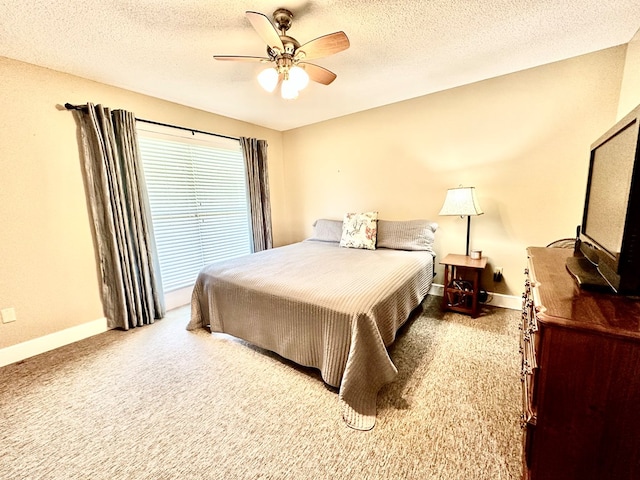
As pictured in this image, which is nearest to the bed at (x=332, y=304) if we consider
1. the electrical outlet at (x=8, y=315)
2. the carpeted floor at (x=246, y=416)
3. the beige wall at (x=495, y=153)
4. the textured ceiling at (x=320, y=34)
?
the carpeted floor at (x=246, y=416)

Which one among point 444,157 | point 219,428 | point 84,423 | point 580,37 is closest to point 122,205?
point 84,423

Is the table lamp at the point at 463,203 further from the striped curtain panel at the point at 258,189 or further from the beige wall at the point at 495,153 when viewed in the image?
the striped curtain panel at the point at 258,189

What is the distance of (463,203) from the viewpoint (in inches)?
101

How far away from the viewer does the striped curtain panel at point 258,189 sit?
3.70m

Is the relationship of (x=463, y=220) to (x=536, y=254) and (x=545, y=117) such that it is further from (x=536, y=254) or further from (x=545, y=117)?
(x=536, y=254)

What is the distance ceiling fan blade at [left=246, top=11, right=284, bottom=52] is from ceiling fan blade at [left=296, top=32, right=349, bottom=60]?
0.48 ft

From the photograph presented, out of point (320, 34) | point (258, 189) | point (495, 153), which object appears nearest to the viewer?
point (320, 34)

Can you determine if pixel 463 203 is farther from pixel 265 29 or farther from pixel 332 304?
pixel 265 29

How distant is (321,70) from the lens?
1.87 meters

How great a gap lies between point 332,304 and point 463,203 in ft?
5.84

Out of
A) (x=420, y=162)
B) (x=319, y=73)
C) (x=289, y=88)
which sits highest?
(x=319, y=73)

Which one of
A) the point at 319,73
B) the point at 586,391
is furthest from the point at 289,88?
the point at 586,391

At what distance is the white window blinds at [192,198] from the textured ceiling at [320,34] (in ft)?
1.98

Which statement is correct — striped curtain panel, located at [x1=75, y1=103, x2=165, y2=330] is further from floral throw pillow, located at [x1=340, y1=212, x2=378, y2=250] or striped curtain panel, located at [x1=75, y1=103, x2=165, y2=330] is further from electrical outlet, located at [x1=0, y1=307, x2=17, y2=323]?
floral throw pillow, located at [x1=340, y1=212, x2=378, y2=250]
